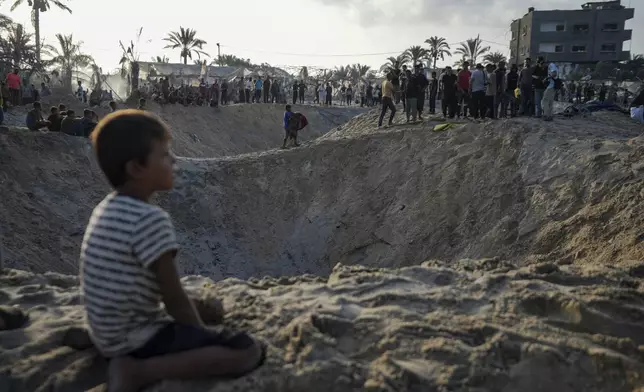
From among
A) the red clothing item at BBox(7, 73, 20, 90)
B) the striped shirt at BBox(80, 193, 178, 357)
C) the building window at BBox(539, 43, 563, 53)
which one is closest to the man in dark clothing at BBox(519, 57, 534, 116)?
the striped shirt at BBox(80, 193, 178, 357)

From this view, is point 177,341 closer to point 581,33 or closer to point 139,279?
point 139,279

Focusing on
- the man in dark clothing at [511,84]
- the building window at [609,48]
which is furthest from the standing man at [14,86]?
the building window at [609,48]

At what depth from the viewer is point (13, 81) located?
1867cm

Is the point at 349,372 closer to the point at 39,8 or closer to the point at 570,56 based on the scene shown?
the point at 39,8

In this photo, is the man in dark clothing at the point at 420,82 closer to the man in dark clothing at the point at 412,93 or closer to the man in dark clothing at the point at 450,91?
the man in dark clothing at the point at 412,93

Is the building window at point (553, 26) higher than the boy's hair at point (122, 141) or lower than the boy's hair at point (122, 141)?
higher

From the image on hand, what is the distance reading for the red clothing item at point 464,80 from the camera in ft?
45.3

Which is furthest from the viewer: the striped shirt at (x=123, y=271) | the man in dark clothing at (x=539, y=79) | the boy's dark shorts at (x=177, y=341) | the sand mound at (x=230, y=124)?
the sand mound at (x=230, y=124)

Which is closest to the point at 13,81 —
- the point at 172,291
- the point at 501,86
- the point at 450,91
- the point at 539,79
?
the point at 450,91

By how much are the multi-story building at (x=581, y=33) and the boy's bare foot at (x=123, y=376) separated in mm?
48634

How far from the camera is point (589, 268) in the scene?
4090 mm

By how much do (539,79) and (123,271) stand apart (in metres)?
12.6

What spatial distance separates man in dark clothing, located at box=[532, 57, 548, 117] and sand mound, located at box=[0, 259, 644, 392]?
9.83m

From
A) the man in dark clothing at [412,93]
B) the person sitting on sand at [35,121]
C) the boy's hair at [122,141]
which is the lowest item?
the boy's hair at [122,141]
